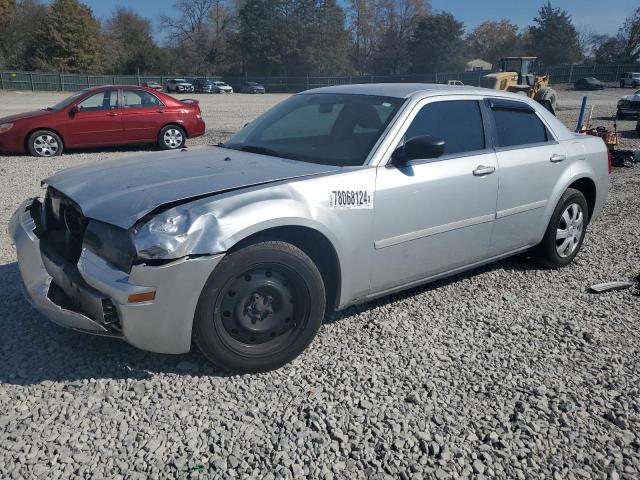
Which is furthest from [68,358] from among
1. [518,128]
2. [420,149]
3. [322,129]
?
[518,128]

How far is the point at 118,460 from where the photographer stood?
8.16ft

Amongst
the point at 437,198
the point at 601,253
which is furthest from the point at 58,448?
the point at 601,253

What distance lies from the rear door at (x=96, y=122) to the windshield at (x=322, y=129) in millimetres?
8099

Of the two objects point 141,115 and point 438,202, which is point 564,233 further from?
point 141,115

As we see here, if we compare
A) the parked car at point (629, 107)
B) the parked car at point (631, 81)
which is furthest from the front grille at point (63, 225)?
the parked car at point (631, 81)

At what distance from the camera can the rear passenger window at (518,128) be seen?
14.6 feet

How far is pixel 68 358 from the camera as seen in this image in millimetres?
3305

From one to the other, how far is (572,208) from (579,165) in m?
0.39

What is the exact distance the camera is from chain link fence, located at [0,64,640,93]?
4650cm

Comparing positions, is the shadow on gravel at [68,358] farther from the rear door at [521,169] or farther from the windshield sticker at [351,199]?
the rear door at [521,169]

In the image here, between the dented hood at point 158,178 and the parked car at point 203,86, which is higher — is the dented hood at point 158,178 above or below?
below

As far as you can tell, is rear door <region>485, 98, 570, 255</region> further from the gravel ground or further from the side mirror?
the side mirror

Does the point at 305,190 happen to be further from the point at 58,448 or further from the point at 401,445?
the point at 58,448

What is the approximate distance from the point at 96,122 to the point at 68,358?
9306mm
